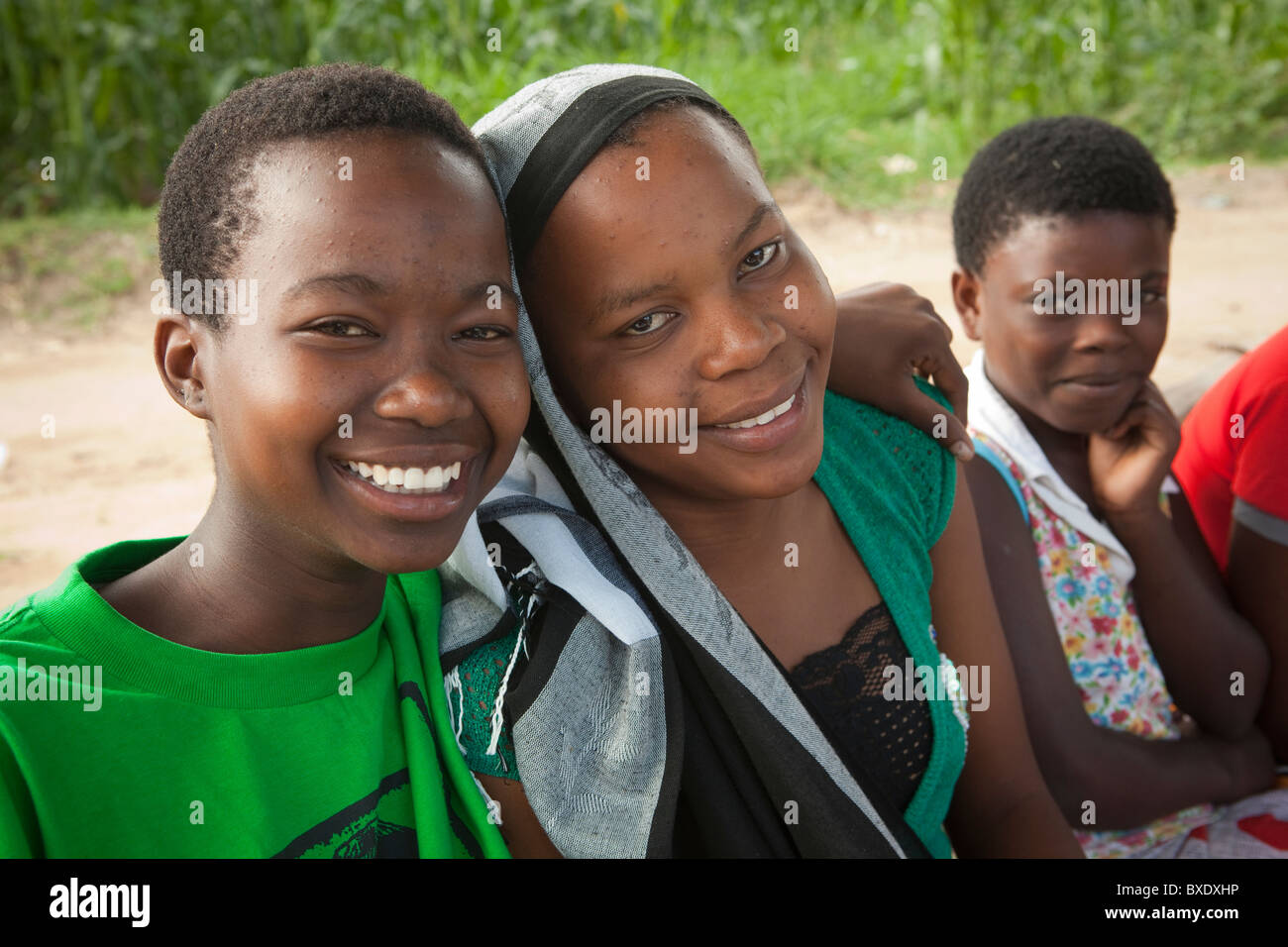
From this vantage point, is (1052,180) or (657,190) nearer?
(657,190)

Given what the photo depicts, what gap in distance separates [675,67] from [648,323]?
6.34 metres

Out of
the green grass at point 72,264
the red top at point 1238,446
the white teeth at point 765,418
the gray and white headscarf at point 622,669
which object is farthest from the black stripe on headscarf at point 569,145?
the green grass at point 72,264

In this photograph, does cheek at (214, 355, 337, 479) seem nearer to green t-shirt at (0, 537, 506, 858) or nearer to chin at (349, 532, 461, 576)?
chin at (349, 532, 461, 576)

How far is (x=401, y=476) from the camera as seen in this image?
136 cm

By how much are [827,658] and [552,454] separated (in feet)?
1.60

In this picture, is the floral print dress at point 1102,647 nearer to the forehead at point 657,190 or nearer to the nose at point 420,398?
the forehead at point 657,190

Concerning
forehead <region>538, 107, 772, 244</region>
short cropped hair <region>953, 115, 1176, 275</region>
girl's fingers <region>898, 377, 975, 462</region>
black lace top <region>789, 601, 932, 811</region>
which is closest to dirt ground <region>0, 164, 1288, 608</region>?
short cropped hair <region>953, 115, 1176, 275</region>

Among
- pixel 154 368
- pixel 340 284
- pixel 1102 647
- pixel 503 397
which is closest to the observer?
pixel 340 284

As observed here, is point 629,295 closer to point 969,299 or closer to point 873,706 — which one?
point 873,706

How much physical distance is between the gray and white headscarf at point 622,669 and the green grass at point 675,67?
17.4 feet

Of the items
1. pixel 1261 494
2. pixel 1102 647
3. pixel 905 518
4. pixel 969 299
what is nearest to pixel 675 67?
pixel 969 299

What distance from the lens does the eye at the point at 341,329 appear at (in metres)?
1.32

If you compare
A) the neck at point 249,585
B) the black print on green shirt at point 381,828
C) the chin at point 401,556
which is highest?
the chin at point 401,556

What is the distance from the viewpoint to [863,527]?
1812 millimetres
